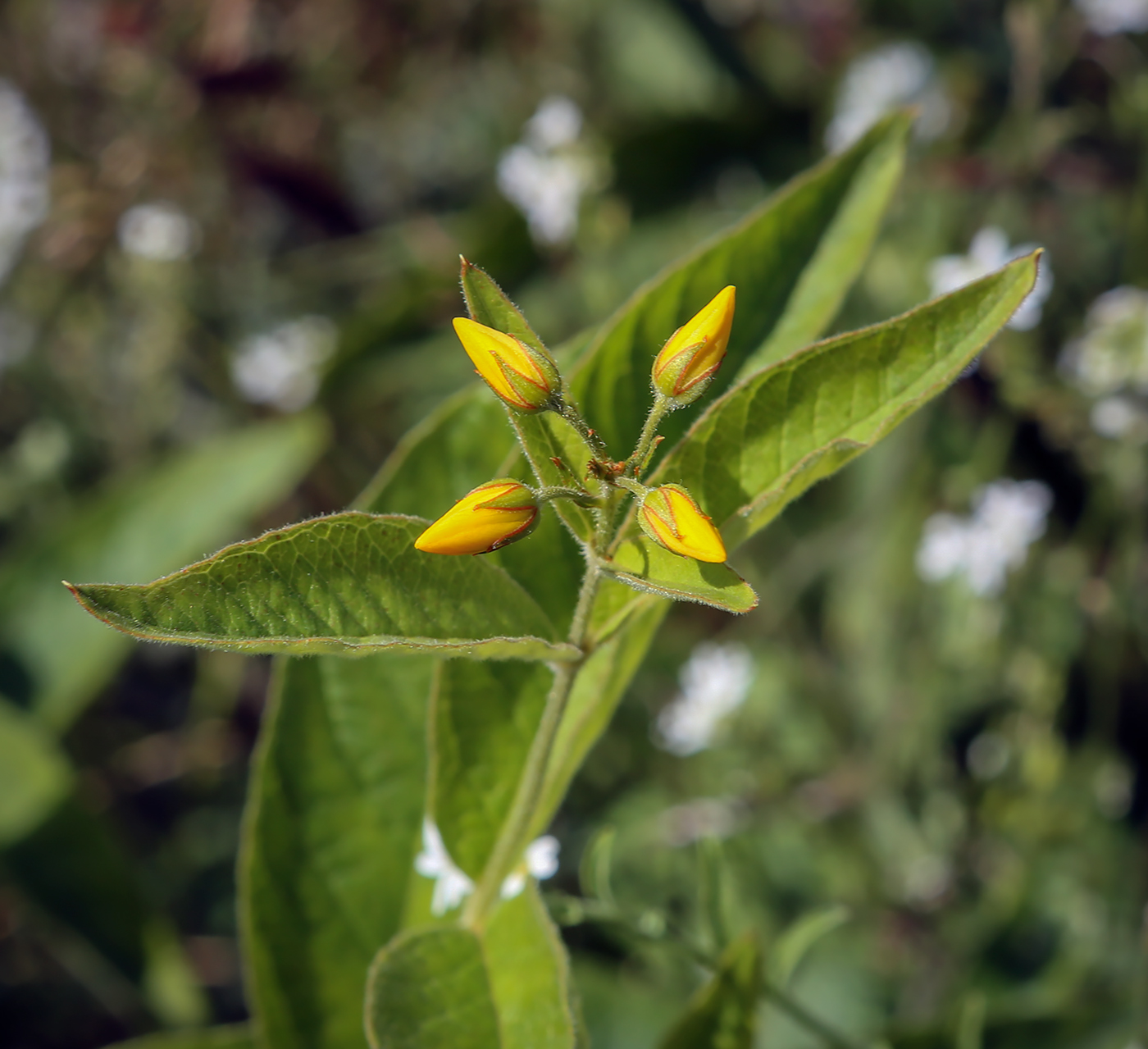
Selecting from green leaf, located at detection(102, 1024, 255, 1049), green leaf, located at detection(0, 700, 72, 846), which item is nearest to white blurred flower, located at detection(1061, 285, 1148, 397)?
green leaf, located at detection(102, 1024, 255, 1049)

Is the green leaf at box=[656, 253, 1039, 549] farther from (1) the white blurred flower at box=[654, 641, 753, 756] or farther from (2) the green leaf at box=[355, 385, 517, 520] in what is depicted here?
(1) the white blurred flower at box=[654, 641, 753, 756]

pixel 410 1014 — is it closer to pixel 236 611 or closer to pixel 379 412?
pixel 236 611

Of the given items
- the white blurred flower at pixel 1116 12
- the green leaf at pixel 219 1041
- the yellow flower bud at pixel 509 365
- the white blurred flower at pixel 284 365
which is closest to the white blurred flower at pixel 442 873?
the green leaf at pixel 219 1041

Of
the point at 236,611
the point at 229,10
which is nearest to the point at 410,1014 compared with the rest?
the point at 236,611

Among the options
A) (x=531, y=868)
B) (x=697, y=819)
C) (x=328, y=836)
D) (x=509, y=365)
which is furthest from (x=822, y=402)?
(x=697, y=819)

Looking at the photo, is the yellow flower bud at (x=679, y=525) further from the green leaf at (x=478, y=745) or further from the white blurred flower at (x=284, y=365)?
the white blurred flower at (x=284, y=365)
